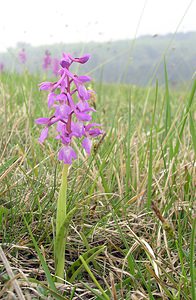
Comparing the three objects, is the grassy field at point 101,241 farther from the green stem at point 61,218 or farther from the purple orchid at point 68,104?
the purple orchid at point 68,104

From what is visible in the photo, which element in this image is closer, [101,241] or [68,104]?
[68,104]

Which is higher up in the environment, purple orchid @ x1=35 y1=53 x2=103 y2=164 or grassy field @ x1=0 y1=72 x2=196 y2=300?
purple orchid @ x1=35 y1=53 x2=103 y2=164

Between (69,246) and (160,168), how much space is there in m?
0.68

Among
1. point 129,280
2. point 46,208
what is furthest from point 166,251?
point 46,208

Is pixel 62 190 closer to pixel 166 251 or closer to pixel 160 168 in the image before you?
pixel 166 251

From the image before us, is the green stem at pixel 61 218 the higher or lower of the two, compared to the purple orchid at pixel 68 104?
lower

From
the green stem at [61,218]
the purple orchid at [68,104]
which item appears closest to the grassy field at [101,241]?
the green stem at [61,218]

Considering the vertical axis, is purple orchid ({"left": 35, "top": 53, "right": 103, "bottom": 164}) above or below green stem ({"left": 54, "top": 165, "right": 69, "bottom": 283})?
above

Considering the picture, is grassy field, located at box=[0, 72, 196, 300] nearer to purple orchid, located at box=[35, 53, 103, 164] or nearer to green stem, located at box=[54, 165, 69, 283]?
green stem, located at box=[54, 165, 69, 283]

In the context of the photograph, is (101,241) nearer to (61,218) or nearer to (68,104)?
(61,218)

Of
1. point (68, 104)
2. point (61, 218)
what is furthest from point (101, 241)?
point (68, 104)

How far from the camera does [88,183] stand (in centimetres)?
162

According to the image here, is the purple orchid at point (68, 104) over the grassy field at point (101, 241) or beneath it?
over

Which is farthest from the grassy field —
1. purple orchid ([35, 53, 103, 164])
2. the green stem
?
purple orchid ([35, 53, 103, 164])
